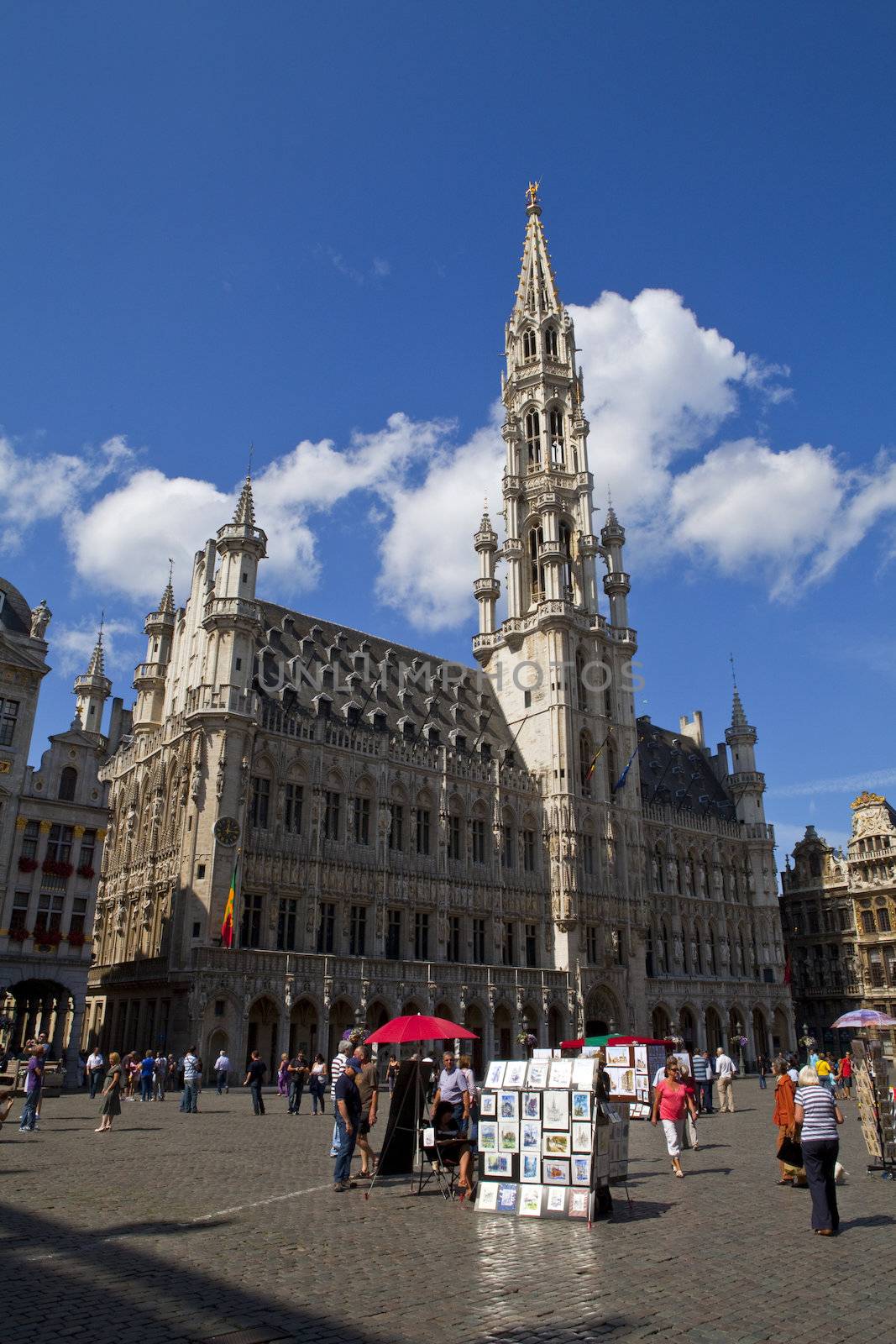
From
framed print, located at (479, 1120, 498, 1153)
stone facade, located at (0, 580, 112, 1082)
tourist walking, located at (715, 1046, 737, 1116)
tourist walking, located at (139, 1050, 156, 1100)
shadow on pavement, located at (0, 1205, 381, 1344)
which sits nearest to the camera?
shadow on pavement, located at (0, 1205, 381, 1344)

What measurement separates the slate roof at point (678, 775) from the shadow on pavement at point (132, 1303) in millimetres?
61442

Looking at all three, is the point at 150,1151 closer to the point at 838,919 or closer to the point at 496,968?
the point at 496,968

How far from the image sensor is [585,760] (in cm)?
6294

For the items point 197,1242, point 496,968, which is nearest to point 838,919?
point 496,968

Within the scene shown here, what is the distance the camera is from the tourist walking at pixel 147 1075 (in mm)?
33812

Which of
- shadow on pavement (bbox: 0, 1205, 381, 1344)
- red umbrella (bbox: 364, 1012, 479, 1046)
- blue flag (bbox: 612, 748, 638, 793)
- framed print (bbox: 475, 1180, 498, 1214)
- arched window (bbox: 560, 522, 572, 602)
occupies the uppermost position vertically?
arched window (bbox: 560, 522, 572, 602)

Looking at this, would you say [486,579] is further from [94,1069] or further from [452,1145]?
[452,1145]

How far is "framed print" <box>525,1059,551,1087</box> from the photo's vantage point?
13.7 metres

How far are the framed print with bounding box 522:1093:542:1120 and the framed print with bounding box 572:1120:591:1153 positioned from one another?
20.4 inches

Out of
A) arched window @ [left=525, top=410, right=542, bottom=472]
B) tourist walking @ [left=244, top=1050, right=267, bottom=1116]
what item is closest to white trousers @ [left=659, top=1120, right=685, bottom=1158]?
tourist walking @ [left=244, top=1050, right=267, bottom=1116]

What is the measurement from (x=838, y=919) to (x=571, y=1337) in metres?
76.9

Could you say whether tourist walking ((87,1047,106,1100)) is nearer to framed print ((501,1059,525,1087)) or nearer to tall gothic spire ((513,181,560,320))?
framed print ((501,1059,525,1087))

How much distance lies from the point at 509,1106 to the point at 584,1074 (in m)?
1.15

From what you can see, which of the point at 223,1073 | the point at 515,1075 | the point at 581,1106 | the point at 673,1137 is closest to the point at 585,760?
the point at 223,1073
